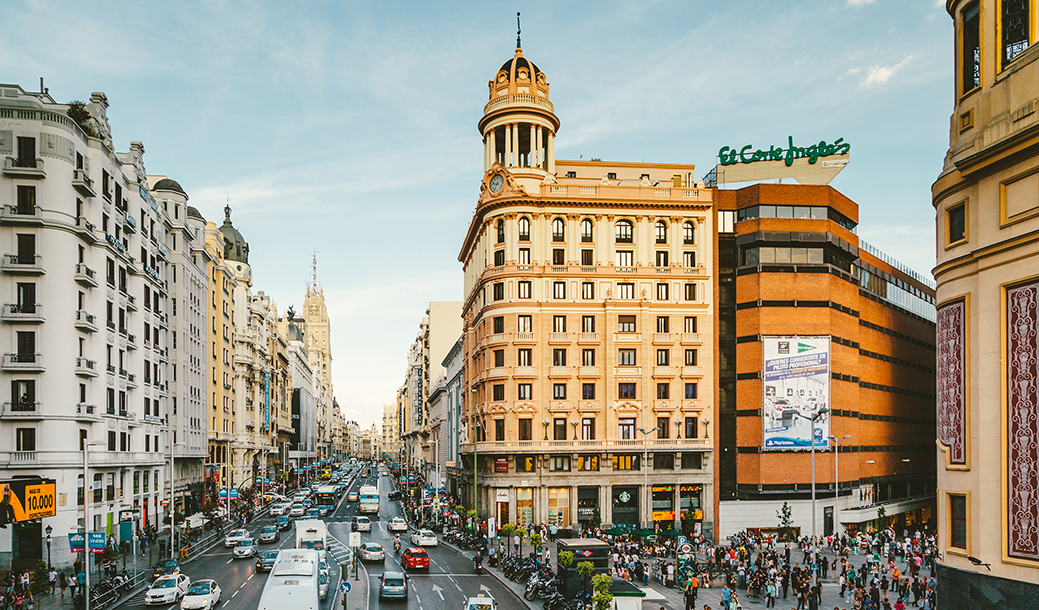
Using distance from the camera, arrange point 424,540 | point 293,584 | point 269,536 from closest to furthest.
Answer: point 293,584, point 269,536, point 424,540

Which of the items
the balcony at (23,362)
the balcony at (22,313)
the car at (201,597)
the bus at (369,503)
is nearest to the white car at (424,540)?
the car at (201,597)

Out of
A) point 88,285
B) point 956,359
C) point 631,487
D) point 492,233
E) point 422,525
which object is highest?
point 492,233

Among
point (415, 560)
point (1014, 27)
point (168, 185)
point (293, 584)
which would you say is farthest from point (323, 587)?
point (168, 185)

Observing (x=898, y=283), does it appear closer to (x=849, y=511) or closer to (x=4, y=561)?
(x=849, y=511)

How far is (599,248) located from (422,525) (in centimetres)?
3224

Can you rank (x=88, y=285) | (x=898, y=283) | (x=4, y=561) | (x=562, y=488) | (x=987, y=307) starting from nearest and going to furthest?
(x=987, y=307)
(x=4, y=561)
(x=88, y=285)
(x=562, y=488)
(x=898, y=283)

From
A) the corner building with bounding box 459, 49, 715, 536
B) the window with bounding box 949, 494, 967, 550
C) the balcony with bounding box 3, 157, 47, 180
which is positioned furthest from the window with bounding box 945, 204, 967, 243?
the balcony with bounding box 3, 157, 47, 180

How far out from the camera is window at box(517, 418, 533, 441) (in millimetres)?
72000

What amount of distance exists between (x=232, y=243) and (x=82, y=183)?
75807mm

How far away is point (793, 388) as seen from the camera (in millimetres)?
71625

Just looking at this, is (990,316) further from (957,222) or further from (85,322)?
(85,322)

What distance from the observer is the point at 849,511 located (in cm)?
7531

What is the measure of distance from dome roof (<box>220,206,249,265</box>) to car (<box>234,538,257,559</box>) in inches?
2928

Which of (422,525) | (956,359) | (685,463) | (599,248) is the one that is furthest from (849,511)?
(956,359)
